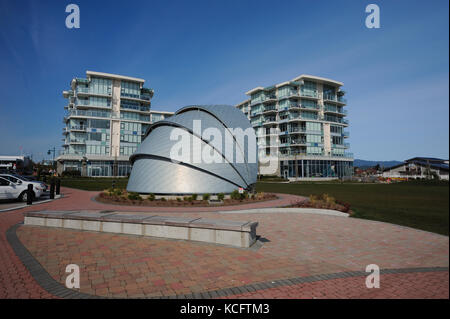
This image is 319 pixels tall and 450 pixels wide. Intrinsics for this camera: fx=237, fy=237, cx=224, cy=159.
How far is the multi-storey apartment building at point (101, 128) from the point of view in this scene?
64500 mm

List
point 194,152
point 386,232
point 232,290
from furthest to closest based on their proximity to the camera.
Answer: point 194,152 → point 386,232 → point 232,290

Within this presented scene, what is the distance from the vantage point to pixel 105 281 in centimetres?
508

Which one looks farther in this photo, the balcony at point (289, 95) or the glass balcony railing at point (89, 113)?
the balcony at point (289, 95)

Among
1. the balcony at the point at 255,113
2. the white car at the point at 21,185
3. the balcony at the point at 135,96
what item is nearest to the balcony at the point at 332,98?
the balcony at the point at 255,113

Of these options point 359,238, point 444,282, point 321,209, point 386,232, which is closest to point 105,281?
point 444,282

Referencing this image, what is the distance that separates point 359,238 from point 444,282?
753 cm

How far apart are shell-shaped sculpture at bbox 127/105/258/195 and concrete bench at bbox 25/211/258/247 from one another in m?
9.03

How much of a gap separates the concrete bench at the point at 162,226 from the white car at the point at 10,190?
404 inches

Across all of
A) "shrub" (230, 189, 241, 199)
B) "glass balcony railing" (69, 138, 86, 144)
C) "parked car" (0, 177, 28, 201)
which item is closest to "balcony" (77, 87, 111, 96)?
"glass balcony railing" (69, 138, 86, 144)

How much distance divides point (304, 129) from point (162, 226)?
6295cm

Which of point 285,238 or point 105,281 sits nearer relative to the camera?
point 105,281

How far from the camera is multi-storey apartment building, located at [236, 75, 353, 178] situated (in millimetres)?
64438

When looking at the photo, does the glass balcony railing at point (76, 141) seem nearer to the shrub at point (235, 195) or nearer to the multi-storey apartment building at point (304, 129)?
the multi-storey apartment building at point (304, 129)
